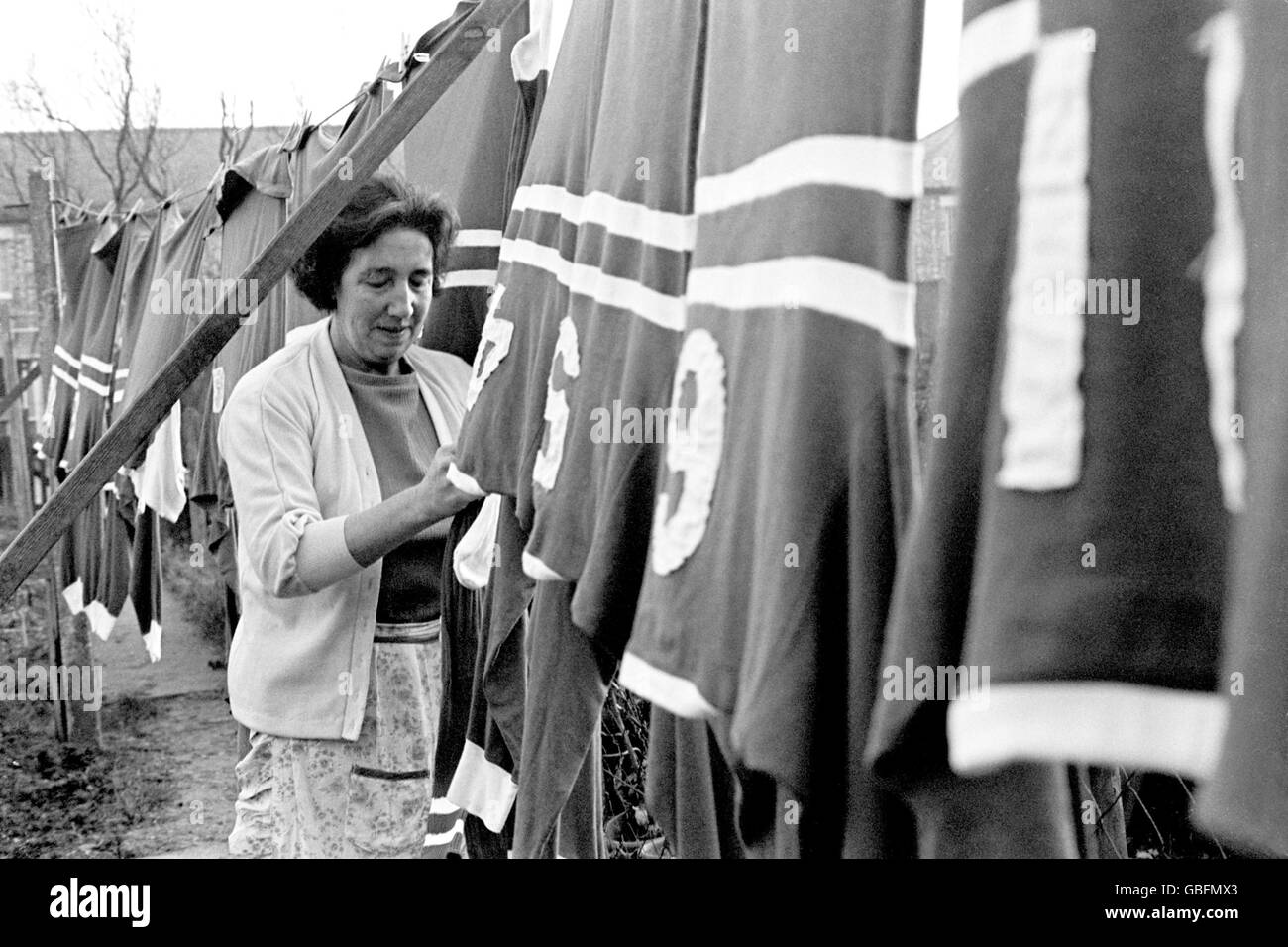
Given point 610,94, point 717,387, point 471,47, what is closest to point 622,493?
point 717,387

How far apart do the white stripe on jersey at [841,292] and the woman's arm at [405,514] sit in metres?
0.63

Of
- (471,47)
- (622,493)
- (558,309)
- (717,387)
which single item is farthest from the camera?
(471,47)

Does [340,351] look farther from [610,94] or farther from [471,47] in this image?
[610,94]

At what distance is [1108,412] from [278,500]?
1.41 metres

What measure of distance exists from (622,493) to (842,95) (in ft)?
1.25

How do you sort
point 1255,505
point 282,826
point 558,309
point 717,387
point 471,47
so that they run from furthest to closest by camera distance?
1. point 282,826
2. point 471,47
3. point 558,309
4. point 717,387
5. point 1255,505

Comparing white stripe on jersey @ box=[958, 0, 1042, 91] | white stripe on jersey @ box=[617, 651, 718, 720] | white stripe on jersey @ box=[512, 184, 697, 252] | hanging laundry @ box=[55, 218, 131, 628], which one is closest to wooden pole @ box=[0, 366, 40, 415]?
hanging laundry @ box=[55, 218, 131, 628]

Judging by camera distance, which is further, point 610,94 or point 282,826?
point 282,826

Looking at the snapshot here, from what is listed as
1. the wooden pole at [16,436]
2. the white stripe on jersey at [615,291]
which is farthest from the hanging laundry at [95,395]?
the white stripe on jersey at [615,291]

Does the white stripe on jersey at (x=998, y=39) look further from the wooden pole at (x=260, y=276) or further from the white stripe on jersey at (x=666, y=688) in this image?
the wooden pole at (x=260, y=276)

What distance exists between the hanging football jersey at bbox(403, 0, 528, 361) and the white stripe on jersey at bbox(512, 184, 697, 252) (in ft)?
1.50

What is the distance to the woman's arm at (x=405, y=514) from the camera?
149cm

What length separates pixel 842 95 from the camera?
0.80m

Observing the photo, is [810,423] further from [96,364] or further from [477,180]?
[96,364]
